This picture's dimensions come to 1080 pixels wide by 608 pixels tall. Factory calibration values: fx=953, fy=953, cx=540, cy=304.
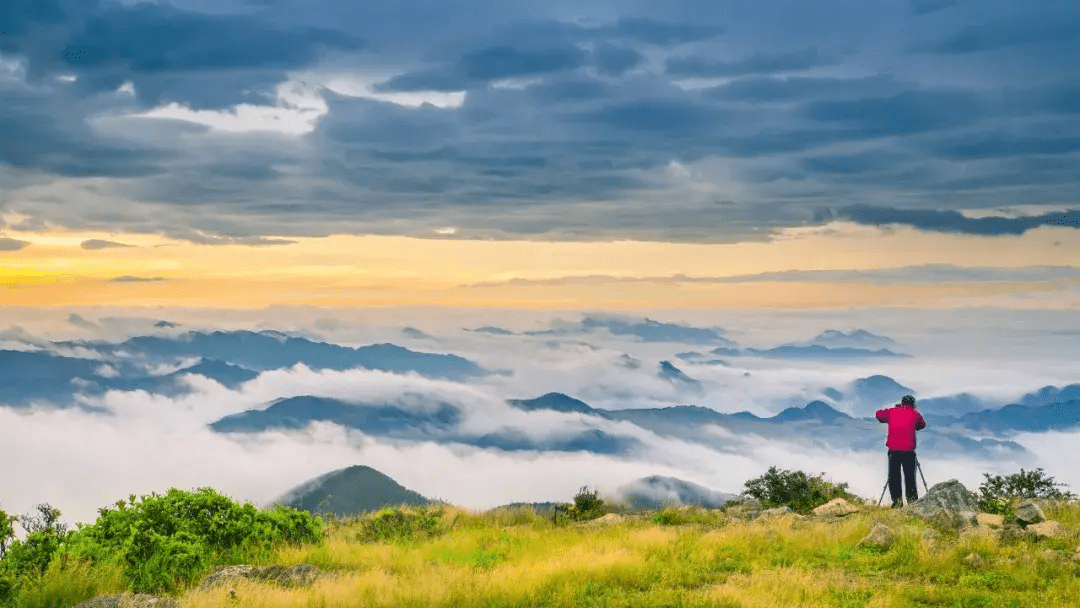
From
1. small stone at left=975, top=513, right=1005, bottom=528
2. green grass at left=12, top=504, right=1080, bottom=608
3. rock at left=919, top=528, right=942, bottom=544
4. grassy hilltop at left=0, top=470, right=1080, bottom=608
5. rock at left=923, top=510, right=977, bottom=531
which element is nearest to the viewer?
green grass at left=12, top=504, right=1080, bottom=608

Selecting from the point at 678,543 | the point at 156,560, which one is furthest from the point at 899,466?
the point at 156,560

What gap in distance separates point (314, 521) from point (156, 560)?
4747mm

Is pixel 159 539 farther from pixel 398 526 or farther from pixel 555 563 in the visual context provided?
pixel 398 526

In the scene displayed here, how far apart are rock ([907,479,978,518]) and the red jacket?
184 centimetres

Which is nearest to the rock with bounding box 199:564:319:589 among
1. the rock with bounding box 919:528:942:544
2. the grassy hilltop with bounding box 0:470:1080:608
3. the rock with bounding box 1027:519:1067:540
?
the grassy hilltop with bounding box 0:470:1080:608

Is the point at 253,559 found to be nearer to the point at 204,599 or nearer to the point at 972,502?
the point at 204,599

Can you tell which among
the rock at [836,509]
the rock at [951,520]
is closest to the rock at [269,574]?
the rock at [951,520]

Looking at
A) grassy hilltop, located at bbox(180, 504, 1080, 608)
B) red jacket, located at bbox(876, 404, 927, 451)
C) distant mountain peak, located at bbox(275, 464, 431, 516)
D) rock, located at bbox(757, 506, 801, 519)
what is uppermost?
distant mountain peak, located at bbox(275, 464, 431, 516)

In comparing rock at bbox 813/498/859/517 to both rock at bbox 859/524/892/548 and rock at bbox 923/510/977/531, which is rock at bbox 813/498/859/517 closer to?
rock at bbox 923/510/977/531

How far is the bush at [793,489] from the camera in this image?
25.3 meters

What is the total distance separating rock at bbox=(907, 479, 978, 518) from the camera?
20.0m

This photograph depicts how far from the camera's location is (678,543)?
17234 millimetres

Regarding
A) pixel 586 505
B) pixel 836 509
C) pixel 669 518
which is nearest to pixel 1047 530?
pixel 836 509

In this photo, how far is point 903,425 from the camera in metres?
23.5
